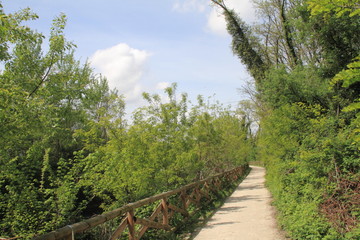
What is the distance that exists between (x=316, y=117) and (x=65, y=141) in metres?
13.1

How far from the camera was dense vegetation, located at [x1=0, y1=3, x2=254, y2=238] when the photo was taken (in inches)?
171

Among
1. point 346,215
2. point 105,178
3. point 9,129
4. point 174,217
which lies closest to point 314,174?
point 346,215

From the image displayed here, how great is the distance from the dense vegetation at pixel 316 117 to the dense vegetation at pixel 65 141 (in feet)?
11.5

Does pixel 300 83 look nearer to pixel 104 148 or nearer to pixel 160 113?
pixel 160 113

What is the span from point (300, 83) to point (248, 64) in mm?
6237

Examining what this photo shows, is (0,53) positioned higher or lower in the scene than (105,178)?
higher

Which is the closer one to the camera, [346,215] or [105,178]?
[346,215]

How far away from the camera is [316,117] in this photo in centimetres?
976

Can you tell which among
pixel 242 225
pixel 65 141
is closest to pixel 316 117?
pixel 242 225

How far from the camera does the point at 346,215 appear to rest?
15.9ft

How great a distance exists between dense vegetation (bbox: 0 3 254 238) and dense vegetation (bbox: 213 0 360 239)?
3.51 metres

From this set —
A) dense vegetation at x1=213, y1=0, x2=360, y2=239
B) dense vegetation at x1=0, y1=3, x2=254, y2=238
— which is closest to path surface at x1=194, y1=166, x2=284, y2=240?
dense vegetation at x1=213, y1=0, x2=360, y2=239

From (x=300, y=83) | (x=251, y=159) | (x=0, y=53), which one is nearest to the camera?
(x=0, y=53)

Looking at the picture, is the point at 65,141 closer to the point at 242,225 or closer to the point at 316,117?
the point at 242,225
